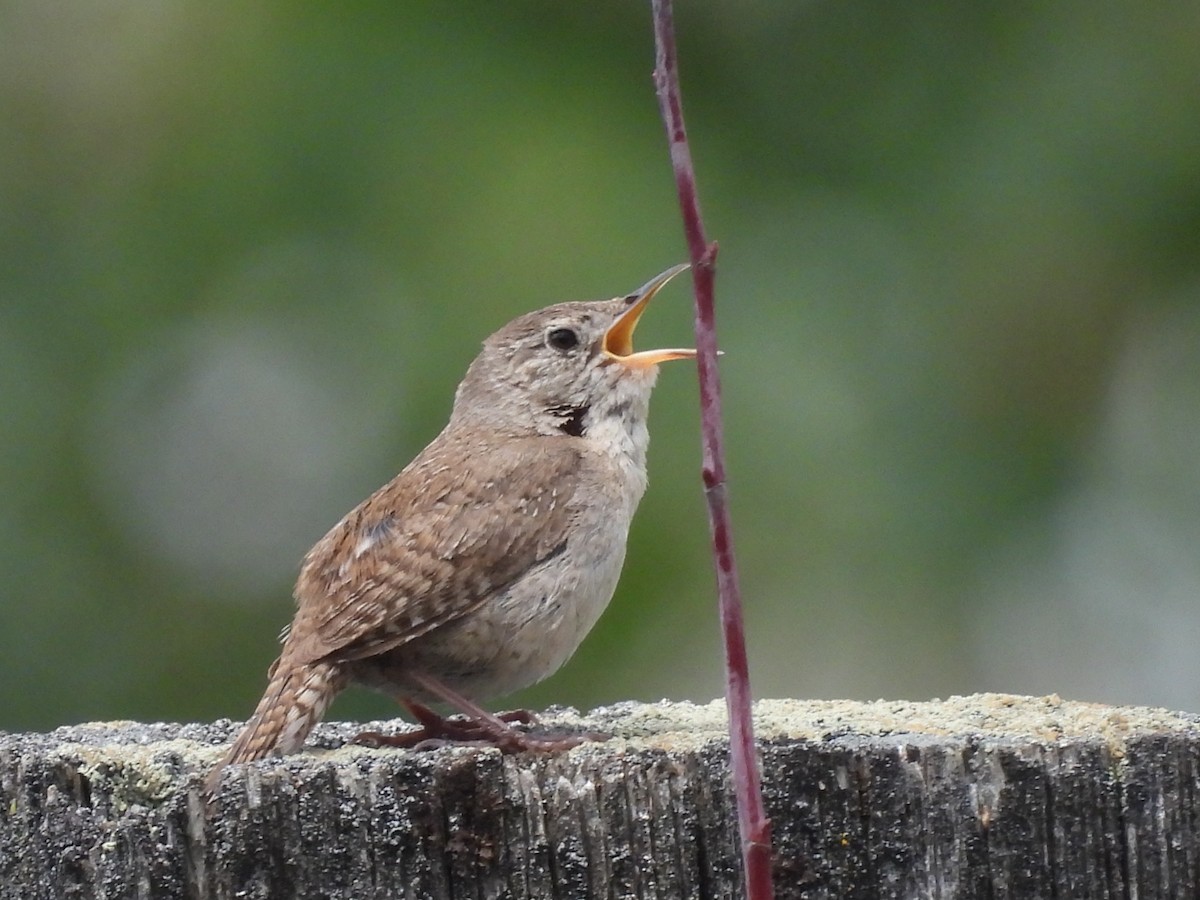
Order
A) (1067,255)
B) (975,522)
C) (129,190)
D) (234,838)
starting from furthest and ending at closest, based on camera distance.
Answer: (129,190)
(1067,255)
(975,522)
(234,838)

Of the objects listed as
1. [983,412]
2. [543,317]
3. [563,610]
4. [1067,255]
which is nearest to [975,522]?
[983,412]

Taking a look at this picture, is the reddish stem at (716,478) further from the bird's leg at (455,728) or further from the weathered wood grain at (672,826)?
the bird's leg at (455,728)

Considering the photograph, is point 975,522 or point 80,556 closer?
point 975,522

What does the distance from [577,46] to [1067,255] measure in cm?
164

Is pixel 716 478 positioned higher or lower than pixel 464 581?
lower

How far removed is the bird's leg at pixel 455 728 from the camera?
3303mm

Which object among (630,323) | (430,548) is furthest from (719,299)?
(430,548)

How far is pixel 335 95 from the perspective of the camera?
5.49 m

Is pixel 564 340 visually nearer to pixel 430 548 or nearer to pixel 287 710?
pixel 430 548

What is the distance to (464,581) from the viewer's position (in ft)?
11.9

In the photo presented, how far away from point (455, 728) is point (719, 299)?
1803 mm

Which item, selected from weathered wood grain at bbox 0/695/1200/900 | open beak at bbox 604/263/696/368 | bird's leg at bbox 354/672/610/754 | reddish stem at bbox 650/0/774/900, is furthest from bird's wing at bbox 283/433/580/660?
reddish stem at bbox 650/0/774/900

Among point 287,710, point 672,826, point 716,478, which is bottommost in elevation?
point 672,826

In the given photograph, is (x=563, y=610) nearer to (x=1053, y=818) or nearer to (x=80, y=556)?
(x=1053, y=818)
